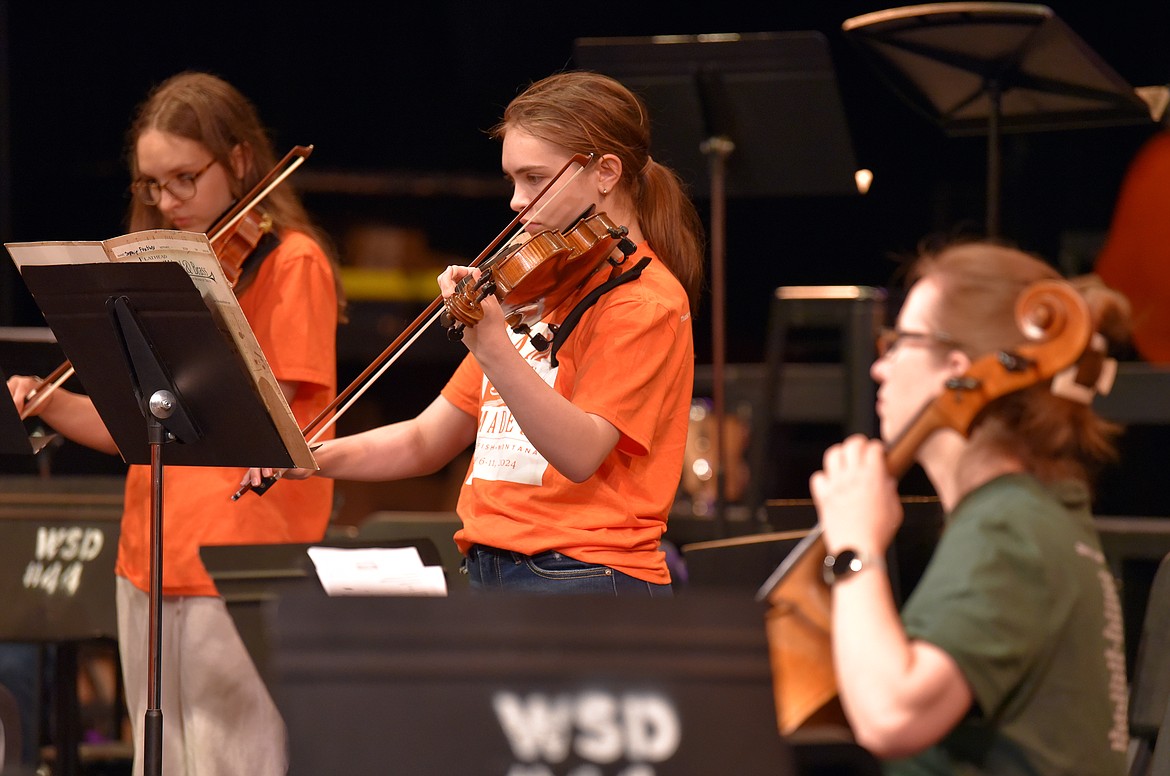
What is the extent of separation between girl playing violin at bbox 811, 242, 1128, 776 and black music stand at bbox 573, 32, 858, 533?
6.85 ft

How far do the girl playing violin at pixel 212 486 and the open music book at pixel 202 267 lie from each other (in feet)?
1.27

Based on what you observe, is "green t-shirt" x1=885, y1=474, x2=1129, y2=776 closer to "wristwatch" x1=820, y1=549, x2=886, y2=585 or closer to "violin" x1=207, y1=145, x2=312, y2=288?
"wristwatch" x1=820, y1=549, x2=886, y2=585

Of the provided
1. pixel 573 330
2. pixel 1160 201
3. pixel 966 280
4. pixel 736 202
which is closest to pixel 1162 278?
pixel 1160 201

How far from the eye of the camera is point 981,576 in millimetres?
1340

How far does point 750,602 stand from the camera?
4.35 feet

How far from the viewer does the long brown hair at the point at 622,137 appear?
6.87 ft

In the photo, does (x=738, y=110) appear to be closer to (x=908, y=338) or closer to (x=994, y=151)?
(x=994, y=151)

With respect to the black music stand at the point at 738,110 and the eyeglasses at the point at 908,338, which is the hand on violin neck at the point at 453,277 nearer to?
the eyeglasses at the point at 908,338

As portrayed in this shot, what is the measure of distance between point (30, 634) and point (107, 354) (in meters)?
1.28

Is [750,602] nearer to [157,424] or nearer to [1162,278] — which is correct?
[157,424]

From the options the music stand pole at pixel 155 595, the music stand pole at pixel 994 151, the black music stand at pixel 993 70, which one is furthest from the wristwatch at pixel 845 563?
the music stand pole at pixel 994 151

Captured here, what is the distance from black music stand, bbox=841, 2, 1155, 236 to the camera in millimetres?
3201

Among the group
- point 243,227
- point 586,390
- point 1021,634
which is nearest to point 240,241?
point 243,227

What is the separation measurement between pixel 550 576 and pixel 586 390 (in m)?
0.26
